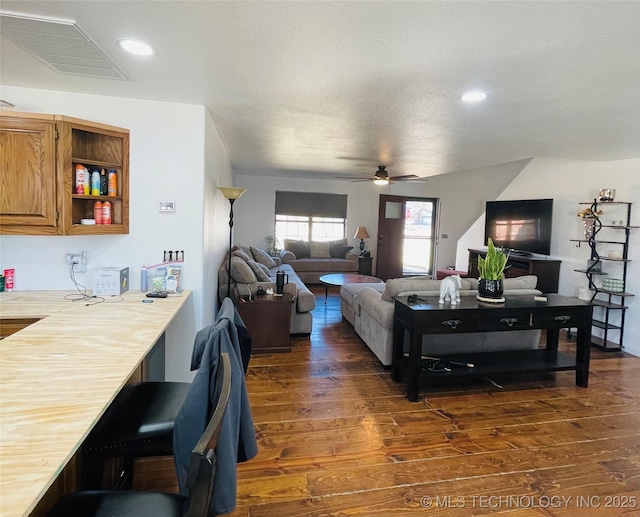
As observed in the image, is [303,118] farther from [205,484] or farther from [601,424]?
[601,424]

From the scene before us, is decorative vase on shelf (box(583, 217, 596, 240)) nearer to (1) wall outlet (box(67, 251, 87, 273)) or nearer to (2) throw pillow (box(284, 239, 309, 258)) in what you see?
(2) throw pillow (box(284, 239, 309, 258))

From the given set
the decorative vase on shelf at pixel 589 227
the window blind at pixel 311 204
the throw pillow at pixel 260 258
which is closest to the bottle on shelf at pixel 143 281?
the throw pillow at pixel 260 258

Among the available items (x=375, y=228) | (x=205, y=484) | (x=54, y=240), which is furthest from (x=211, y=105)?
(x=375, y=228)

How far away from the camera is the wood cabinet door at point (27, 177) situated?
2.15 metres

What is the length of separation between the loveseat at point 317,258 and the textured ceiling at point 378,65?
14.1 ft

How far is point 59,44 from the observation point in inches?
70.1

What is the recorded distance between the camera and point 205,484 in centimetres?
77

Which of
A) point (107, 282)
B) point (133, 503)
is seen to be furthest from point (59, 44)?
point (133, 503)

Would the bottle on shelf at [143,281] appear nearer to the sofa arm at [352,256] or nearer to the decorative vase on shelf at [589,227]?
the decorative vase on shelf at [589,227]

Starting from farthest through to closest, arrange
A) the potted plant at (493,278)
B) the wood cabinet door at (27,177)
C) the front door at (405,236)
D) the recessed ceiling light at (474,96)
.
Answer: the front door at (405,236)
the potted plant at (493,278)
the recessed ceiling light at (474,96)
the wood cabinet door at (27,177)

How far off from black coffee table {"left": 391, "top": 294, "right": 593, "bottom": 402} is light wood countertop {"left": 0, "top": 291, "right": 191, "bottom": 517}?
6.15ft

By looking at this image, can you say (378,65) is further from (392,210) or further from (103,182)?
(392,210)

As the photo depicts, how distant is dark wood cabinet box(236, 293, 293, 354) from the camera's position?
3.81 metres

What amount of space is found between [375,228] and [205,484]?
811 centimetres
